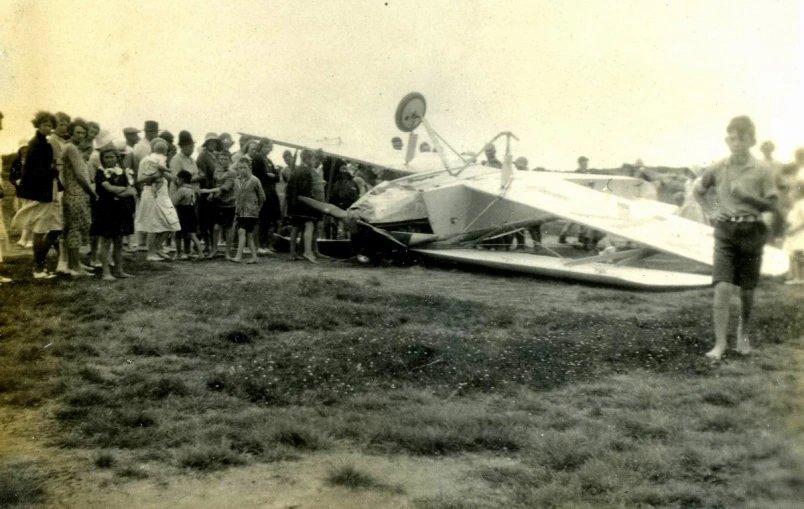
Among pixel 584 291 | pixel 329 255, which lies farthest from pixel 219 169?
pixel 584 291

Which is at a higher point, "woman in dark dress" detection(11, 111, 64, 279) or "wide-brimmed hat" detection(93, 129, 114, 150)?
"wide-brimmed hat" detection(93, 129, 114, 150)

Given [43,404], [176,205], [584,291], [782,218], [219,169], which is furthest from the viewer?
[219,169]

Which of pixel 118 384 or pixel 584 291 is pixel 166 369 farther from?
pixel 584 291

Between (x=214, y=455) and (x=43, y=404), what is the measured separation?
1271 millimetres

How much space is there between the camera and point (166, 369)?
166 inches

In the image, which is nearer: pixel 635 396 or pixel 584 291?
pixel 635 396

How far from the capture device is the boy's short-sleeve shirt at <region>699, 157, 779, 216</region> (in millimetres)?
4352

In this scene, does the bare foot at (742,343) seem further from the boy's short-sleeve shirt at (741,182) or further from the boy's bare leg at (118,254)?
the boy's bare leg at (118,254)

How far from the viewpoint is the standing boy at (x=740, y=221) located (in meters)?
4.35

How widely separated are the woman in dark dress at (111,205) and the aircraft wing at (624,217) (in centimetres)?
443

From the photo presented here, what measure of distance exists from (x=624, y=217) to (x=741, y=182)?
3405mm

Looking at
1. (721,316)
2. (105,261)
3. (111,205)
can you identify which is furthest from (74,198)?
(721,316)

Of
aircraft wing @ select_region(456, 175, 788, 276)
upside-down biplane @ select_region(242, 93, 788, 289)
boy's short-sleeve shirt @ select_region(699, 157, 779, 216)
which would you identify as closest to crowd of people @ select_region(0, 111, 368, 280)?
upside-down biplane @ select_region(242, 93, 788, 289)

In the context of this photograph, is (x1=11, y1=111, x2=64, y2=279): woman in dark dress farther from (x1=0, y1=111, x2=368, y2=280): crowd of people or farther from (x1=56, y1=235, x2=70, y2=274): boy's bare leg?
(x1=56, y1=235, x2=70, y2=274): boy's bare leg
